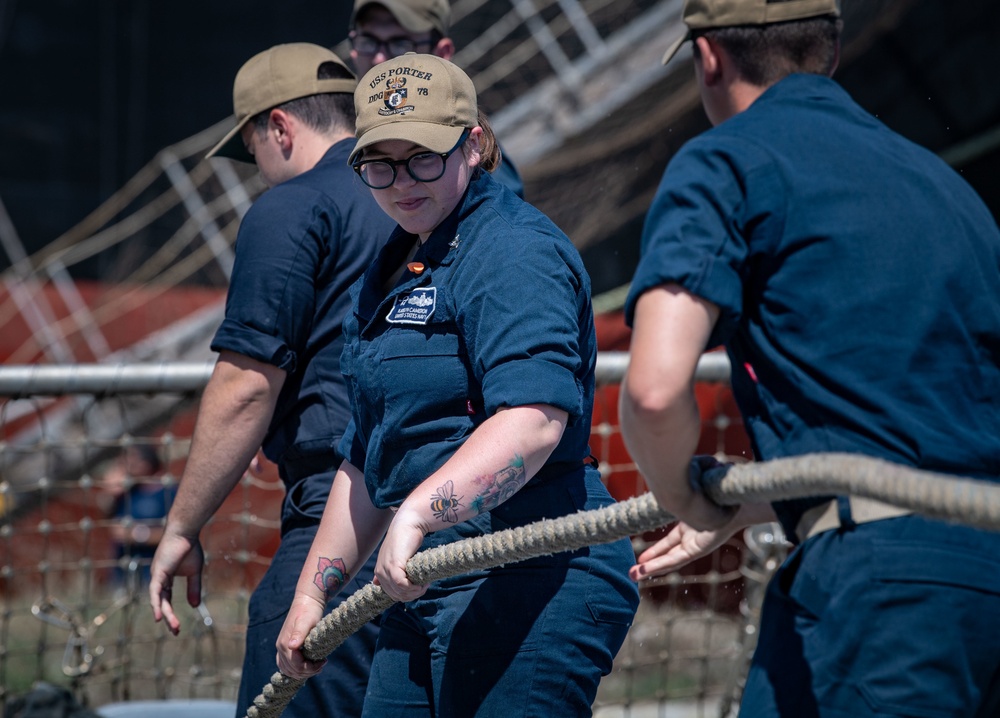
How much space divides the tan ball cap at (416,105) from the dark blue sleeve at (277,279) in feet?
1.91

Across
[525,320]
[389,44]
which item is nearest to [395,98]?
[525,320]

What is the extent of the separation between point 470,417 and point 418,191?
1.29 ft

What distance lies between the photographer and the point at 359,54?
3.69m

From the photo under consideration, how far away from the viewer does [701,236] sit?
5.19 feet

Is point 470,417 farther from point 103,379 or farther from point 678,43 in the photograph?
point 103,379

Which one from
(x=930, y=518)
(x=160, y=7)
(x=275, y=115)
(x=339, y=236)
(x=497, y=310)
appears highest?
(x=160, y=7)

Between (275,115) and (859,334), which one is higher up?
(275,115)

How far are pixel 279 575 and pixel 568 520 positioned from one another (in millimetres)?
1046

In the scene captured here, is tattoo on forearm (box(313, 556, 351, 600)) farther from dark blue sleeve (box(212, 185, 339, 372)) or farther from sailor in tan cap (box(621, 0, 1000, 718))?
sailor in tan cap (box(621, 0, 1000, 718))

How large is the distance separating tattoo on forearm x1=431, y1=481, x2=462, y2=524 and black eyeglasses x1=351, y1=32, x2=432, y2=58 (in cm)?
200

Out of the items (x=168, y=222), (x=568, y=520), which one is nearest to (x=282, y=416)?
(x=568, y=520)

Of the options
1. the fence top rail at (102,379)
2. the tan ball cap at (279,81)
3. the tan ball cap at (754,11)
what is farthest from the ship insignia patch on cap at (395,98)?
the fence top rail at (102,379)

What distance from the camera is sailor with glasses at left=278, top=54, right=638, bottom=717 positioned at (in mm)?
1944

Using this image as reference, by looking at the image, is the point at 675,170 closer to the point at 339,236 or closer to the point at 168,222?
the point at 339,236
